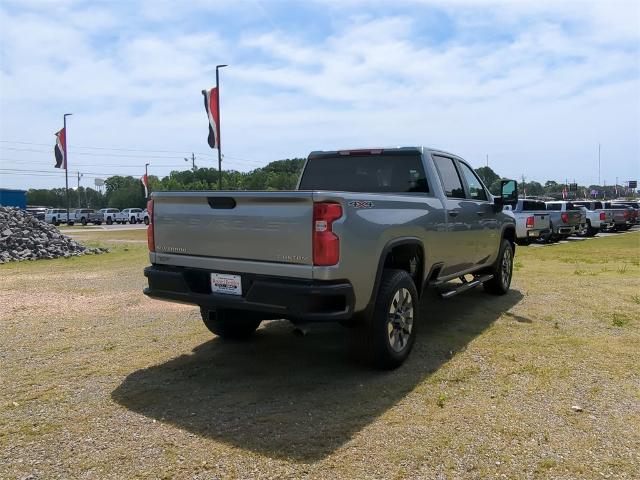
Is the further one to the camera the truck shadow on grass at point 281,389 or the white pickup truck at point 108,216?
the white pickup truck at point 108,216

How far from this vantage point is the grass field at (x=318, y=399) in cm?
314

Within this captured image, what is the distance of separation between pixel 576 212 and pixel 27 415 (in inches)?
870

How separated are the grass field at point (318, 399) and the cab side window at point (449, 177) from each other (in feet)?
5.18

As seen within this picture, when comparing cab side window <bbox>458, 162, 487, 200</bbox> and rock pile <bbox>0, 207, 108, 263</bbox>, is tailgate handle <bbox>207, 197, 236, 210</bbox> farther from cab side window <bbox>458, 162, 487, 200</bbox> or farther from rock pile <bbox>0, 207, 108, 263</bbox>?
rock pile <bbox>0, 207, 108, 263</bbox>

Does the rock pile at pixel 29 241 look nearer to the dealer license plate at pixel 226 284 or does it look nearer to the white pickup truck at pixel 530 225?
the dealer license plate at pixel 226 284

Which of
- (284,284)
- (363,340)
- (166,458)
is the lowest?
(166,458)

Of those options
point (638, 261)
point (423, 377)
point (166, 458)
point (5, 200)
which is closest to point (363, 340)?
point (423, 377)

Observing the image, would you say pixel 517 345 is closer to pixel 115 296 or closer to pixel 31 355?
pixel 31 355

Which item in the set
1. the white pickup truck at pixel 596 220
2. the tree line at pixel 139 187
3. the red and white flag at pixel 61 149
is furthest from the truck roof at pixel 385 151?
the tree line at pixel 139 187

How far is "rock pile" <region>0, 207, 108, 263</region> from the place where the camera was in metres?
15.3

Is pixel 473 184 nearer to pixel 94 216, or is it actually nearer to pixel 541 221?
pixel 541 221

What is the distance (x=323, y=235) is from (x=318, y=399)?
128cm

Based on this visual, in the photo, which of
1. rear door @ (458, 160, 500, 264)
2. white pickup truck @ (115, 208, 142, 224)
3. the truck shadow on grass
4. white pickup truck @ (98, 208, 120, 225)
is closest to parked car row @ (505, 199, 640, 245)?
rear door @ (458, 160, 500, 264)

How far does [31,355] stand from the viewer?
5340 millimetres
